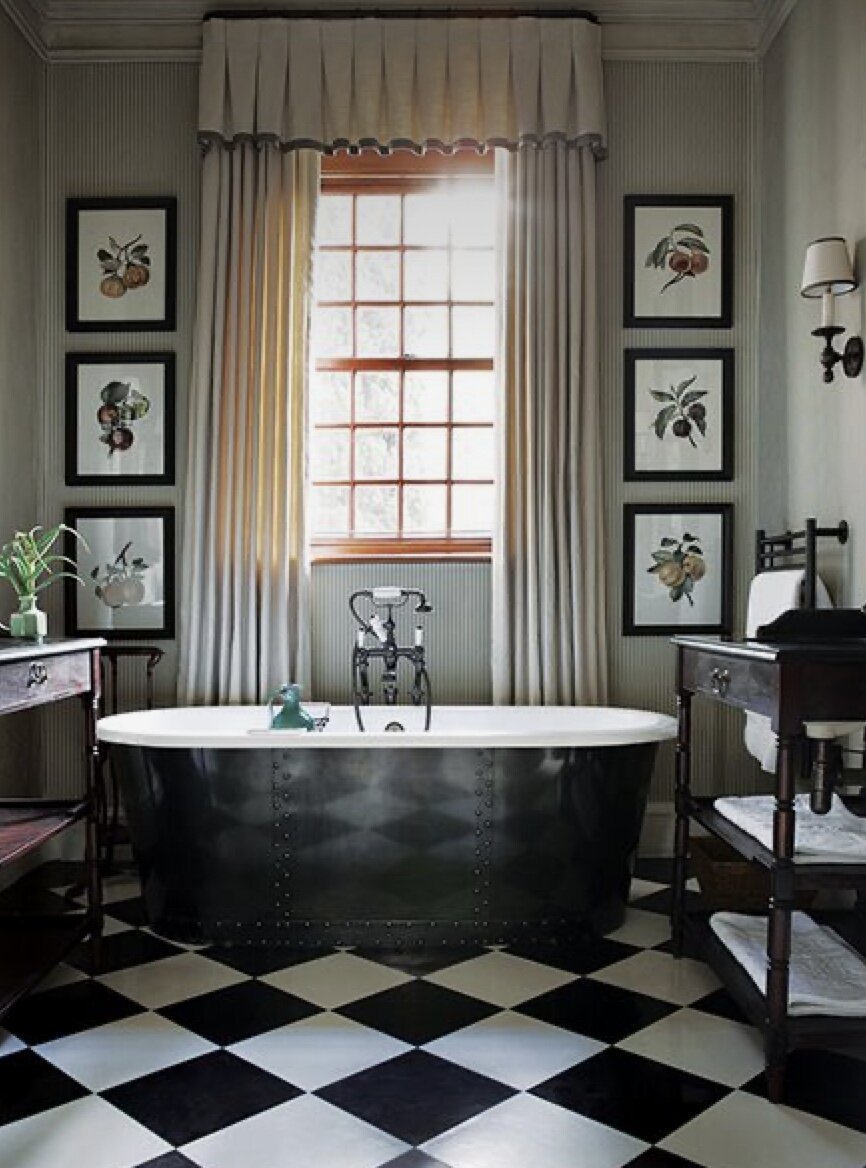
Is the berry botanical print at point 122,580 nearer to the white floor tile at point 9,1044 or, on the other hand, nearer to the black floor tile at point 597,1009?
the white floor tile at point 9,1044

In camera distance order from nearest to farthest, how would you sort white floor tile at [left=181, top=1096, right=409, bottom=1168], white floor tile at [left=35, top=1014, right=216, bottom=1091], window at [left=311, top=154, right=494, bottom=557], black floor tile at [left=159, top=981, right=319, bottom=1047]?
white floor tile at [left=181, top=1096, right=409, bottom=1168] → white floor tile at [left=35, top=1014, right=216, bottom=1091] → black floor tile at [left=159, top=981, right=319, bottom=1047] → window at [left=311, top=154, right=494, bottom=557]

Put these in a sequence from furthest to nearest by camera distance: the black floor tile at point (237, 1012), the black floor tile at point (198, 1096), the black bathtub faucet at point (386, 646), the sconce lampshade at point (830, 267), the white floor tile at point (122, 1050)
→ 1. the black bathtub faucet at point (386, 646)
2. the sconce lampshade at point (830, 267)
3. the black floor tile at point (237, 1012)
4. the white floor tile at point (122, 1050)
5. the black floor tile at point (198, 1096)

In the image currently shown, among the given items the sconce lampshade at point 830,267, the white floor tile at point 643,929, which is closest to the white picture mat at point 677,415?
the sconce lampshade at point 830,267

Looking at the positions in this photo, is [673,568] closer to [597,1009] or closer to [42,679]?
[597,1009]

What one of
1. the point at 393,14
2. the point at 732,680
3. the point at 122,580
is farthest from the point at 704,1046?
the point at 393,14

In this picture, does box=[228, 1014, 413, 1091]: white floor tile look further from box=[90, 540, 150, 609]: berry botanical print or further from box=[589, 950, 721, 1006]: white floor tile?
box=[90, 540, 150, 609]: berry botanical print

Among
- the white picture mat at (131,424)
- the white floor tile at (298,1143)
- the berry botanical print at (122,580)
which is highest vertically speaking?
the white picture mat at (131,424)

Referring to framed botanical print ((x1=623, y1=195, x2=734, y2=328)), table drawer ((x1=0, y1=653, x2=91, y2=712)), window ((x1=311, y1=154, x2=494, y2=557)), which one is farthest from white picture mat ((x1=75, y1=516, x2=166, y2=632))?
framed botanical print ((x1=623, y1=195, x2=734, y2=328))

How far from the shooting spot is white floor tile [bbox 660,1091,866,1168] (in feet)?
6.37

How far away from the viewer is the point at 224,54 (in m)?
4.04

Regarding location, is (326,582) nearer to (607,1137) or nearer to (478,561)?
(478,561)

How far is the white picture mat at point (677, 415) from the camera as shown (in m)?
4.20

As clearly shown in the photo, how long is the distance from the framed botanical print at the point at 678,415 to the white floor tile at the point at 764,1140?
99.3 inches

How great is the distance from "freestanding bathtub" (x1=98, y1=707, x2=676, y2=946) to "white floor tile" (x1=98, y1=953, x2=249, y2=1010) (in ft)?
0.50
